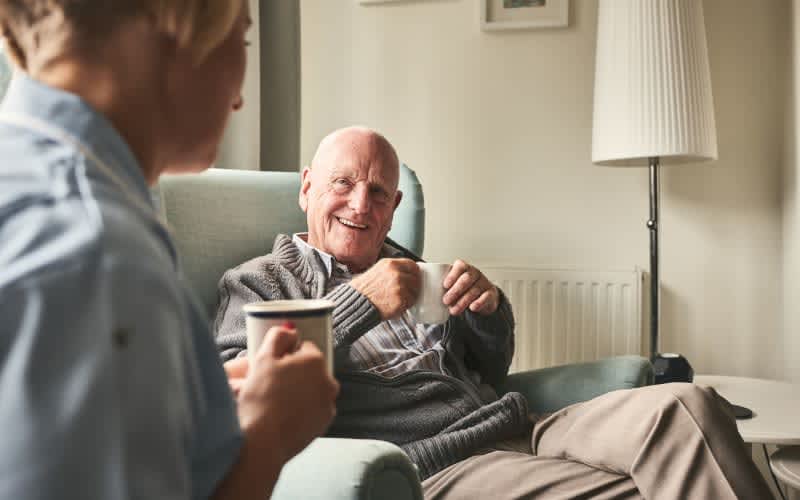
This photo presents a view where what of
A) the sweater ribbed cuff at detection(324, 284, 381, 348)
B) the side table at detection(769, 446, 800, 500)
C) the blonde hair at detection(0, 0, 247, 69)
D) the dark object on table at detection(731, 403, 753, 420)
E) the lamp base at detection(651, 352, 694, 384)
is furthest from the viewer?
the lamp base at detection(651, 352, 694, 384)

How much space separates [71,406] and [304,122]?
233 cm

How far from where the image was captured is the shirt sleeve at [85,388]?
0.35 m

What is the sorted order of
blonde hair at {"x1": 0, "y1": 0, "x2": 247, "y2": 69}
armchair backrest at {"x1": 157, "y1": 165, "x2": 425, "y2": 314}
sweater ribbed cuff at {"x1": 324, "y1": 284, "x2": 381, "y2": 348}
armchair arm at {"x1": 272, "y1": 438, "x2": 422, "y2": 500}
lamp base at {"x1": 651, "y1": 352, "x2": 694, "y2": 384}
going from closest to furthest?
blonde hair at {"x1": 0, "y1": 0, "x2": 247, "y2": 69} < armchair arm at {"x1": 272, "y1": 438, "x2": 422, "y2": 500} < sweater ribbed cuff at {"x1": 324, "y1": 284, "x2": 381, "y2": 348} < armchair backrest at {"x1": 157, "y1": 165, "x2": 425, "y2": 314} < lamp base at {"x1": 651, "y1": 352, "x2": 694, "y2": 384}

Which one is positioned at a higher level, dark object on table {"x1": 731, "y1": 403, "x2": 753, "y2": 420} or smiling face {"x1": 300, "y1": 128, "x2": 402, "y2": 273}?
smiling face {"x1": 300, "y1": 128, "x2": 402, "y2": 273}

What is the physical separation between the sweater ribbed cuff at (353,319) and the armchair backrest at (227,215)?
1.23 ft

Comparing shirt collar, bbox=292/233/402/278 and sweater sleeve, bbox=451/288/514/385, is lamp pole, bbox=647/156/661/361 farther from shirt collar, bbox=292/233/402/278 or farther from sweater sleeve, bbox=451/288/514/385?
shirt collar, bbox=292/233/402/278

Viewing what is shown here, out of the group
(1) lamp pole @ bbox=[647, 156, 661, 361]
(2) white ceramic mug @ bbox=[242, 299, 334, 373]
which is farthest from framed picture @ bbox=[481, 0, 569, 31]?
(2) white ceramic mug @ bbox=[242, 299, 334, 373]

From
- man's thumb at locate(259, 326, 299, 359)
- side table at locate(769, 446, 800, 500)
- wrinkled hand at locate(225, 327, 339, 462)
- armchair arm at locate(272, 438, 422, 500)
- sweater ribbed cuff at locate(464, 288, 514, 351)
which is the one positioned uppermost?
man's thumb at locate(259, 326, 299, 359)

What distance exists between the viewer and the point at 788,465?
1438mm

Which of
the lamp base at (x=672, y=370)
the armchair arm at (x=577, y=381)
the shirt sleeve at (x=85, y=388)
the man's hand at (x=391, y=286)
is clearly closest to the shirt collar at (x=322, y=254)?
the man's hand at (x=391, y=286)

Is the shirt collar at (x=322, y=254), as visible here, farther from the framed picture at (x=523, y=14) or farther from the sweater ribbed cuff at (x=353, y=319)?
the framed picture at (x=523, y=14)

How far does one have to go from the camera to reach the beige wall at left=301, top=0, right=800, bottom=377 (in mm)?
2316

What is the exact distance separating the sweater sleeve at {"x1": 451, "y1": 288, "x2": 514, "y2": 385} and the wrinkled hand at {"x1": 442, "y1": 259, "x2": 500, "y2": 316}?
0.04 m

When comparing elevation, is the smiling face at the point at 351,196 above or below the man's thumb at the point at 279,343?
above
